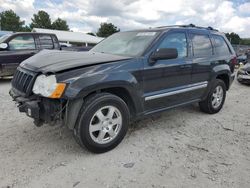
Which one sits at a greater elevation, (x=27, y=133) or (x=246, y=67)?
(x=246, y=67)

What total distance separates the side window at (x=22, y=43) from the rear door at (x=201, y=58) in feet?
19.2

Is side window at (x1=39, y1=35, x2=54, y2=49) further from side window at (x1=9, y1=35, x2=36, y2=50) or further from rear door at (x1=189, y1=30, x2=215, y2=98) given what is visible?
rear door at (x1=189, y1=30, x2=215, y2=98)

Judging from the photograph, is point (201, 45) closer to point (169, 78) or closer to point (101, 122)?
point (169, 78)

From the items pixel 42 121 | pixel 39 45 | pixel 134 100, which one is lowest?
pixel 42 121

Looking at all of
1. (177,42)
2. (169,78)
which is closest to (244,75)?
(177,42)

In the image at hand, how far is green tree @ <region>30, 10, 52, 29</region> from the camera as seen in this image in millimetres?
54125

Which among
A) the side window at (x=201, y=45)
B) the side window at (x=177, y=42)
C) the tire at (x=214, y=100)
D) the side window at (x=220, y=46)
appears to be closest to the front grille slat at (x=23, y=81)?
the side window at (x=177, y=42)

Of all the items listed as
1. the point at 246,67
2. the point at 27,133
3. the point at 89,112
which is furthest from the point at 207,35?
the point at 246,67

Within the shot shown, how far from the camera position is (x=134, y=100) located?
3.47m

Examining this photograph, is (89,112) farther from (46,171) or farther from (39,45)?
(39,45)

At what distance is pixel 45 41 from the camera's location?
8.55 metres

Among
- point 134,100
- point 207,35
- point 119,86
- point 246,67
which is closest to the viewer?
point 119,86

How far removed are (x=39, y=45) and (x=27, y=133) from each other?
5.29m

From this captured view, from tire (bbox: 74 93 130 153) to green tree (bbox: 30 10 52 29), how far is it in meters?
56.0
